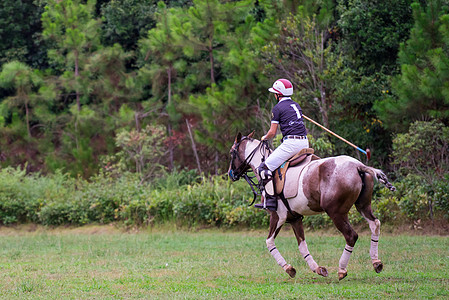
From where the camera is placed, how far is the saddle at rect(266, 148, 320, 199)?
9.55m

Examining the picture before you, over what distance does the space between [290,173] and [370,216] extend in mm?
1401

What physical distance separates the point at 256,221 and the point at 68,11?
15.7 metres

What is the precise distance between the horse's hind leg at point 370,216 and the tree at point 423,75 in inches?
328

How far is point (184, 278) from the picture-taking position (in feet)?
31.6

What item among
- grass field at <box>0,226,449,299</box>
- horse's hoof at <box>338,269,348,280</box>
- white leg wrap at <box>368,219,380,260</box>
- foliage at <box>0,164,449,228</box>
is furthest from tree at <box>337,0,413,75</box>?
horse's hoof at <box>338,269,348,280</box>

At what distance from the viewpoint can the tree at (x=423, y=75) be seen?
54.5 feet

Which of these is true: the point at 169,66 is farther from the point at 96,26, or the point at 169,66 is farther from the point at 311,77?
the point at 311,77

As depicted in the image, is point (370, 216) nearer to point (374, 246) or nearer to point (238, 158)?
point (374, 246)

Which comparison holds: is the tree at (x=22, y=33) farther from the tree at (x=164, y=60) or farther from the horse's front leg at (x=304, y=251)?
the horse's front leg at (x=304, y=251)

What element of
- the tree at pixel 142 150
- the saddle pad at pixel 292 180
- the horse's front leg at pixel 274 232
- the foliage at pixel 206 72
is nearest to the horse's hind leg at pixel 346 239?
the saddle pad at pixel 292 180

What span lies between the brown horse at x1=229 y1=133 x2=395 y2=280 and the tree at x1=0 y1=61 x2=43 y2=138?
21935 mm

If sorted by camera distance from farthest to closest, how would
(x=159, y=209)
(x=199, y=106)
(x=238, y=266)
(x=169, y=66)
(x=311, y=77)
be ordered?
(x=169, y=66) < (x=199, y=106) < (x=311, y=77) < (x=159, y=209) < (x=238, y=266)

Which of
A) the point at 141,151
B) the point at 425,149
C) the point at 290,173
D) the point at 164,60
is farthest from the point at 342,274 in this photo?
the point at 164,60

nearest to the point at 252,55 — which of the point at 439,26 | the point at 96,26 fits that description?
the point at 439,26
